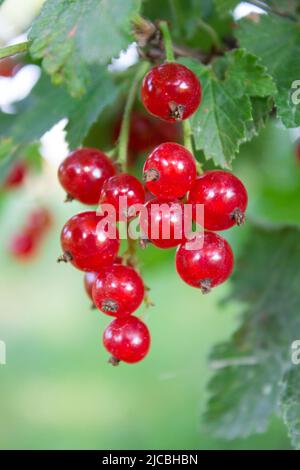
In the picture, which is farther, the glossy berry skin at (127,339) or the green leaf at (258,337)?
the green leaf at (258,337)

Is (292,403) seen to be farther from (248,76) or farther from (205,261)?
(248,76)

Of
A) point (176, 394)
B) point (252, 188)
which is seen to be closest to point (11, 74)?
point (252, 188)

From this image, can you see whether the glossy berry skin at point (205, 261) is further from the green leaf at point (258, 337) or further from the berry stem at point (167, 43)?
the green leaf at point (258, 337)

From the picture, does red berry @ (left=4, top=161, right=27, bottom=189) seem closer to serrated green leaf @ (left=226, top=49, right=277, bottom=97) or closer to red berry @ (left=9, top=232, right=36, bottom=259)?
red berry @ (left=9, top=232, right=36, bottom=259)

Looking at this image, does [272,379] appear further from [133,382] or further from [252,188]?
[133,382]

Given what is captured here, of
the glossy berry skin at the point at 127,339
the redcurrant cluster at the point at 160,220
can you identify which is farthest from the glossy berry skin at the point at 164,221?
the glossy berry skin at the point at 127,339

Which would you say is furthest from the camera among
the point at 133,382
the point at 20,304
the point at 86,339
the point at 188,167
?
the point at 20,304

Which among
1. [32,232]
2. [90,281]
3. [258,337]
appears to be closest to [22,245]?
[32,232]
